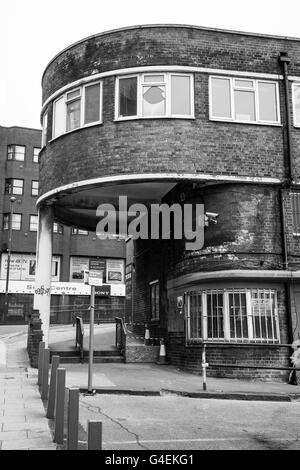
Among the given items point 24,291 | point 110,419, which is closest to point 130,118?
point 110,419

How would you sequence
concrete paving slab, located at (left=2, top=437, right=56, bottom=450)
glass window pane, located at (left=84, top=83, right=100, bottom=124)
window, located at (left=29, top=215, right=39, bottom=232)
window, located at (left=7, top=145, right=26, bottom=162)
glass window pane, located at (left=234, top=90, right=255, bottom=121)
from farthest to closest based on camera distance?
window, located at (left=7, top=145, right=26, bottom=162) < window, located at (left=29, top=215, right=39, bottom=232) < glass window pane, located at (left=84, top=83, right=100, bottom=124) < glass window pane, located at (left=234, top=90, right=255, bottom=121) < concrete paving slab, located at (left=2, top=437, right=56, bottom=450)

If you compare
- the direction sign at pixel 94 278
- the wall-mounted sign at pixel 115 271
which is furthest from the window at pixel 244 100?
the wall-mounted sign at pixel 115 271

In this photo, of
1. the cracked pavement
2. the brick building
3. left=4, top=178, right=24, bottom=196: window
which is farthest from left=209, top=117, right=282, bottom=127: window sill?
left=4, top=178, right=24, bottom=196: window

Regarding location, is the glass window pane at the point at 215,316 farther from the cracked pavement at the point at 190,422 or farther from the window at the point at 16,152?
the window at the point at 16,152

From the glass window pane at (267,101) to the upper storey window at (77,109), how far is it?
4.65 m

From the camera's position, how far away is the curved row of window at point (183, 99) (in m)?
14.6

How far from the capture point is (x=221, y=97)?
48.8ft

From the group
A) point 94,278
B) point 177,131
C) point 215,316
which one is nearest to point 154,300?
point 215,316

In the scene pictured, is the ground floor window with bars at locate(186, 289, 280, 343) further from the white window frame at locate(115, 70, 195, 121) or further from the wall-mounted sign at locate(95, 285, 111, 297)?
the white window frame at locate(115, 70, 195, 121)

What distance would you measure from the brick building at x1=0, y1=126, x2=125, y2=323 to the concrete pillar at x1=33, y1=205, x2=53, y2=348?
91.8 feet

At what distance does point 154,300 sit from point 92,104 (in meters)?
7.15

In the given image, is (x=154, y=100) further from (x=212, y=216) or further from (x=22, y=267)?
(x=22, y=267)

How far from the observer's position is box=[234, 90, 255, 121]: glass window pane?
1485cm

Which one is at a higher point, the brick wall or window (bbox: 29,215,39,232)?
window (bbox: 29,215,39,232)
